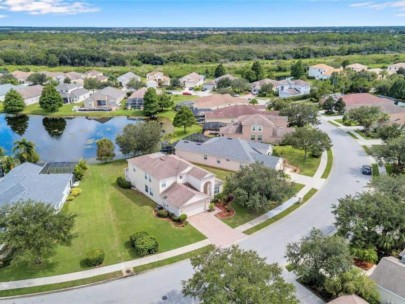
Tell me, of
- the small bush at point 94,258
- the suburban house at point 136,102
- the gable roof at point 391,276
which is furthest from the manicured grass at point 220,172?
the suburban house at point 136,102

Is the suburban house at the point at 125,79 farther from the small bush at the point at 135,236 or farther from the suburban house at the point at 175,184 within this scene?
the small bush at the point at 135,236

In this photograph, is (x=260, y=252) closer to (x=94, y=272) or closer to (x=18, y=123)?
(x=94, y=272)

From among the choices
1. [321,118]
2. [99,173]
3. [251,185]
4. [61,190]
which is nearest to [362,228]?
[251,185]

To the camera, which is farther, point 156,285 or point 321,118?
point 321,118

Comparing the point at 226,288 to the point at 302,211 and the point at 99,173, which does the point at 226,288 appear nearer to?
the point at 302,211

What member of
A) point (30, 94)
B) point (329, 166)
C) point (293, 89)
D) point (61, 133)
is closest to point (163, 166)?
point (329, 166)

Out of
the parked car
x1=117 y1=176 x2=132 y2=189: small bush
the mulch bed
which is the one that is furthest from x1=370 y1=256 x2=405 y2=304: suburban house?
x1=117 y1=176 x2=132 y2=189: small bush
